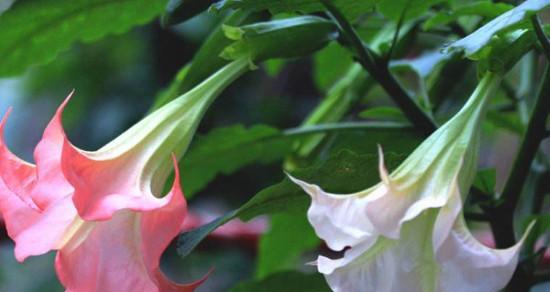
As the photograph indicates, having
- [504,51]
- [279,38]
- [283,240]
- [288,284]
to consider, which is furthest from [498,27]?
[283,240]

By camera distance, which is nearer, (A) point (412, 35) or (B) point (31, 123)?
(A) point (412, 35)

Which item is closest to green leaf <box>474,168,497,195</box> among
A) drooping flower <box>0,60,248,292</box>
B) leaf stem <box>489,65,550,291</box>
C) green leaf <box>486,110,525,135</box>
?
leaf stem <box>489,65,550,291</box>

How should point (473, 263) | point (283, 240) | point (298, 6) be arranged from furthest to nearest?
1. point (283, 240)
2. point (298, 6)
3. point (473, 263)

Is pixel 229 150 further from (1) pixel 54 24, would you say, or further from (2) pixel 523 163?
(2) pixel 523 163

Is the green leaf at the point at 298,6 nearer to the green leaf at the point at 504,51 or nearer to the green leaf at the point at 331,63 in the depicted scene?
the green leaf at the point at 504,51

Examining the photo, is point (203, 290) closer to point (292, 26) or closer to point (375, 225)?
point (292, 26)

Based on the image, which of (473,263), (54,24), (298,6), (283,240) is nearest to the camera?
(473,263)

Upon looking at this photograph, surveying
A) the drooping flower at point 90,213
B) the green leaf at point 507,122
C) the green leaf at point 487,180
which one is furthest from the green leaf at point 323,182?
the green leaf at point 507,122

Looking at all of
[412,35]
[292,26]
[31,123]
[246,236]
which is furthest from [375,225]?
[31,123]
